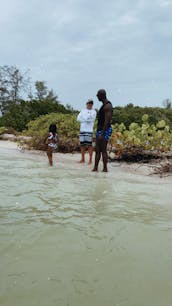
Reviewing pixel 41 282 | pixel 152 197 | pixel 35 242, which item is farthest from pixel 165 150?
pixel 41 282

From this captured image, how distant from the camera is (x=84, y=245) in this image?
3.14 meters

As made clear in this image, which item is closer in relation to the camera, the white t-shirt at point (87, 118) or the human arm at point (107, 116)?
the human arm at point (107, 116)

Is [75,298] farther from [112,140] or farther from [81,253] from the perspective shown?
[112,140]

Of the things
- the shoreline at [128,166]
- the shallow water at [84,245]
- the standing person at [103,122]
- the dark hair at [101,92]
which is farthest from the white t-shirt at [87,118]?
the shallow water at [84,245]

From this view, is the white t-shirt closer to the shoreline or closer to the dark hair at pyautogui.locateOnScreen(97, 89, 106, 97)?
the shoreline

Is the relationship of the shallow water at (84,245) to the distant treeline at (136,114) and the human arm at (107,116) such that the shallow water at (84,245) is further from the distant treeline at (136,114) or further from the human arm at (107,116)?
the distant treeline at (136,114)

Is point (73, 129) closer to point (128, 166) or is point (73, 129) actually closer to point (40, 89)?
point (128, 166)

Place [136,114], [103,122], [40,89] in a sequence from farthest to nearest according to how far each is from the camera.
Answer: [40,89], [136,114], [103,122]

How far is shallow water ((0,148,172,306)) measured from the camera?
2.37 meters

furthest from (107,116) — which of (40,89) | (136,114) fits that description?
(40,89)

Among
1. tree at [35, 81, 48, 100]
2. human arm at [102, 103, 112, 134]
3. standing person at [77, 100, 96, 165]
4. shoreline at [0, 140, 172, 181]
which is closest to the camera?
human arm at [102, 103, 112, 134]

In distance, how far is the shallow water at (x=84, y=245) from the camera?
7.77 ft

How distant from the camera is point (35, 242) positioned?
10.3 ft

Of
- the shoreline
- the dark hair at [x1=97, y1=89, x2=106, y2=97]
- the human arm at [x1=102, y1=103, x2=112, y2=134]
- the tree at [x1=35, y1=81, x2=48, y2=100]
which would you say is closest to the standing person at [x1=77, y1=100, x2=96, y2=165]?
the shoreline
